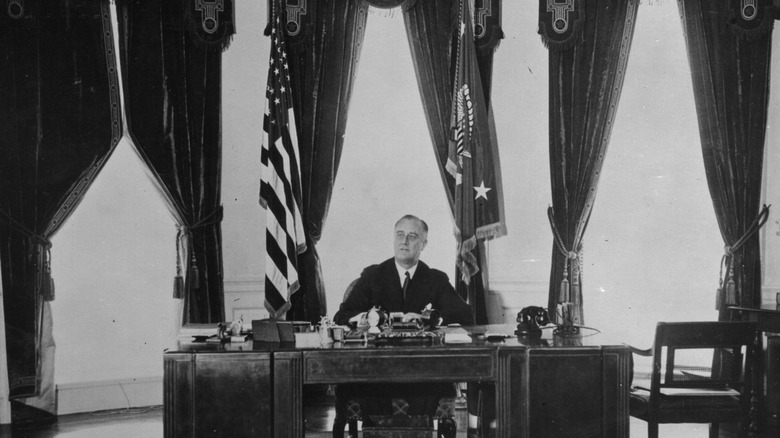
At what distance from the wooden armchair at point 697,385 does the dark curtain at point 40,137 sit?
13.4 ft

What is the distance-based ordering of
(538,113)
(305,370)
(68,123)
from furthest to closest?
1. (538,113)
2. (68,123)
3. (305,370)

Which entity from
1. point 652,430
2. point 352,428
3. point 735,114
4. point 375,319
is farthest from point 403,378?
point 735,114

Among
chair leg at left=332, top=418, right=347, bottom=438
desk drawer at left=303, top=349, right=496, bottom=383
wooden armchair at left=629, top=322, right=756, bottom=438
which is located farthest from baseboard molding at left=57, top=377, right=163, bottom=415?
wooden armchair at left=629, top=322, right=756, bottom=438

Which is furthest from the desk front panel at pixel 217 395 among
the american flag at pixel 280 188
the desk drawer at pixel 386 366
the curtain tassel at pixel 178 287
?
the curtain tassel at pixel 178 287

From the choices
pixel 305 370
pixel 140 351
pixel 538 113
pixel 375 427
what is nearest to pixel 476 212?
pixel 538 113

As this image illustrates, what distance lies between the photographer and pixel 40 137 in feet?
16.5

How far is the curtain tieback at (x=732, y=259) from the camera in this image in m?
5.47

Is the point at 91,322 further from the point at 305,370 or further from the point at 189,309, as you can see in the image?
the point at 305,370

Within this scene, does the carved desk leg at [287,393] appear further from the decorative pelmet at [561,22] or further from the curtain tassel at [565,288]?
the decorative pelmet at [561,22]

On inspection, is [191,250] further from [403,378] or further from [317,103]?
[403,378]

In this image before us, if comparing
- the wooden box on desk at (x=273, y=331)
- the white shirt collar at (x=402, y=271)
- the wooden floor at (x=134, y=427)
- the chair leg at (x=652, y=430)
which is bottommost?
the wooden floor at (x=134, y=427)

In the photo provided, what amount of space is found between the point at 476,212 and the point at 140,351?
285 centimetres

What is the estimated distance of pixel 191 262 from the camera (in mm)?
5332

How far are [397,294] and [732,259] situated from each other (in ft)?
9.52
